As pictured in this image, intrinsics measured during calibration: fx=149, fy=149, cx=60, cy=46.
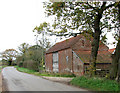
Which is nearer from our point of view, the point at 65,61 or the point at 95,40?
the point at 95,40

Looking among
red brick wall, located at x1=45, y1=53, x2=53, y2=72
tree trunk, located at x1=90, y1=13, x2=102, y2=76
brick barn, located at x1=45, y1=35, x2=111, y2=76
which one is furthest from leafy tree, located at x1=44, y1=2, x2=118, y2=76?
red brick wall, located at x1=45, y1=53, x2=53, y2=72

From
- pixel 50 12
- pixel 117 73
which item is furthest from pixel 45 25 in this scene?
pixel 117 73

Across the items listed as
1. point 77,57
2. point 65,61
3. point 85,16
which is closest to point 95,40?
point 85,16

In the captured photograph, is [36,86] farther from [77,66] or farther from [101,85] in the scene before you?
[77,66]

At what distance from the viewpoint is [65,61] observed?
103 ft

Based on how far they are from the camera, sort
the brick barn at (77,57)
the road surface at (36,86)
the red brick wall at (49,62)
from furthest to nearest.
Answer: the red brick wall at (49,62)
the brick barn at (77,57)
the road surface at (36,86)

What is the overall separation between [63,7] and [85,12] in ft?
6.69

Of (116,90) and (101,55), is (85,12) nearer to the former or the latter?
(116,90)

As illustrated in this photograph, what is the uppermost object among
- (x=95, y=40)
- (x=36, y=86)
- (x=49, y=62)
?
(x=95, y=40)

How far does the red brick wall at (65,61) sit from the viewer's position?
2942 cm

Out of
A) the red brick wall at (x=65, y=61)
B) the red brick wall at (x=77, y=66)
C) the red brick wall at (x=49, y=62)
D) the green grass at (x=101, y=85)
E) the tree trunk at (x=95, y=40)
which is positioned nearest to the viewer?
the green grass at (x=101, y=85)

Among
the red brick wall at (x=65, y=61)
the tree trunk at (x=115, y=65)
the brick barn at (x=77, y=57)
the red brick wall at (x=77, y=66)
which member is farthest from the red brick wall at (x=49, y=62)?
the tree trunk at (x=115, y=65)

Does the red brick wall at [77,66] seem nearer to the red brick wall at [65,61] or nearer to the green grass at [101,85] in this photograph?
the red brick wall at [65,61]

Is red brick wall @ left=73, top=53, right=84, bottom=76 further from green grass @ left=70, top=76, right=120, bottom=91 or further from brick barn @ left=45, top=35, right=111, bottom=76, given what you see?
green grass @ left=70, top=76, right=120, bottom=91
